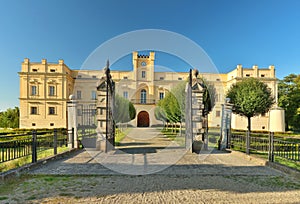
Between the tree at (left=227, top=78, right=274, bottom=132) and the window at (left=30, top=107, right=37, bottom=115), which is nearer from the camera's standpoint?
the tree at (left=227, top=78, right=274, bottom=132)

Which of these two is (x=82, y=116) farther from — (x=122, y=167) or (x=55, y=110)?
(x=55, y=110)

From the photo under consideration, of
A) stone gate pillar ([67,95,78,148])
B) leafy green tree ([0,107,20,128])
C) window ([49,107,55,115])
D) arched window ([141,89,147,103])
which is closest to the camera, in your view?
stone gate pillar ([67,95,78,148])

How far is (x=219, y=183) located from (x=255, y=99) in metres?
17.1

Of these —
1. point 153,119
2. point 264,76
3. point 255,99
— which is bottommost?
point 153,119

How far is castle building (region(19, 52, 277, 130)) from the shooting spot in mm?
33344

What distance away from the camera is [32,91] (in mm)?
33844


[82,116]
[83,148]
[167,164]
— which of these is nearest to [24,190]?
[167,164]

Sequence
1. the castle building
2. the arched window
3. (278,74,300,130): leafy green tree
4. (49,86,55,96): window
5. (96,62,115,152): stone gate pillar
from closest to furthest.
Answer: (96,62,115,152): stone gate pillar → (278,74,300,130): leafy green tree → the castle building → (49,86,55,96): window → the arched window

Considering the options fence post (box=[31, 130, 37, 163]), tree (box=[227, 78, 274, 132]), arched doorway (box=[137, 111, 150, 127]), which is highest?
tree (box=[227, 78, 274, 132])

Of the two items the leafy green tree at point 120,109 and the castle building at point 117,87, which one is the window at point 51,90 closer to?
the castle building at point 117,87

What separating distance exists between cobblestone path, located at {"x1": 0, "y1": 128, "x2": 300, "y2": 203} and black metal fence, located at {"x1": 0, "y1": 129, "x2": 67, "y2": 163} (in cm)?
73

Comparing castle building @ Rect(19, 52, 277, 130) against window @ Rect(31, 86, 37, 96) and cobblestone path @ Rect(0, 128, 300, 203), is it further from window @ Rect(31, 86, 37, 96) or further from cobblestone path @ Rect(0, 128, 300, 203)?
cobblestone path @ Rect(0, 128, 300, 203)

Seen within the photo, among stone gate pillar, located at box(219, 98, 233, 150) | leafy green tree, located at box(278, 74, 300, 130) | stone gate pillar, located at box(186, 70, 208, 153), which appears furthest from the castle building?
stone gate pillar, located at box(186, 70, 208, 153)

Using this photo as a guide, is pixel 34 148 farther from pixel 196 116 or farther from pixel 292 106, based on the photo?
pixel 292 106
